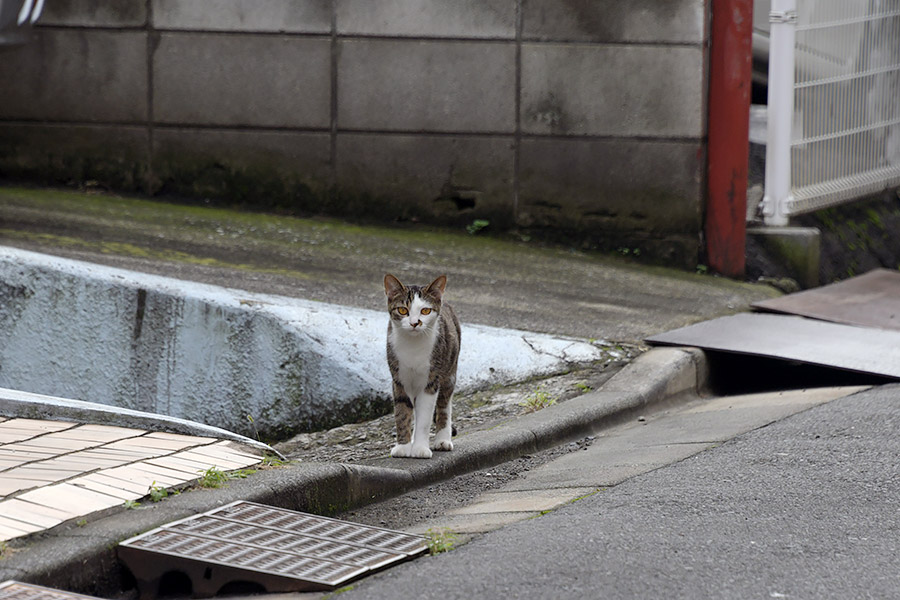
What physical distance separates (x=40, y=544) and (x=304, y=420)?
2588 mm

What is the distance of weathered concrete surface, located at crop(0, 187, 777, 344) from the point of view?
6578 mm

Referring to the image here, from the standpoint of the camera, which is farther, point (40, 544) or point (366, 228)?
point (366, 228)

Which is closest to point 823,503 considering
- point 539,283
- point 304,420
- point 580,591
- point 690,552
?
point 690,552

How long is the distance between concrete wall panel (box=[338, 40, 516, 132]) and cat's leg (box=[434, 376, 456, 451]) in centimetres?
401

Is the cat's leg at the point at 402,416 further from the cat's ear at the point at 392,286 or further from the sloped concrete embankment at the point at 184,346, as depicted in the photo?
the sloped concrete embankment at the point at 184,346

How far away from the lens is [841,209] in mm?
9414

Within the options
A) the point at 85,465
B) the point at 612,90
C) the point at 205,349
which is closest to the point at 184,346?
the point at 205,349

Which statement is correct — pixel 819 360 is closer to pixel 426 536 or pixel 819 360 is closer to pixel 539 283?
pixel 539 283

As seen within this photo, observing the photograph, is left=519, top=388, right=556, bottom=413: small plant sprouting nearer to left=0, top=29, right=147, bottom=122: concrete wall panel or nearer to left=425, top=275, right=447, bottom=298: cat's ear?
left=425, top=275, right=447, bottom=298: cat's ear

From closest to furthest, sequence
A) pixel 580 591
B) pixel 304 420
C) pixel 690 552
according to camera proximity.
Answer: pixel 580 591, pixel 690 552, pixel 304 420

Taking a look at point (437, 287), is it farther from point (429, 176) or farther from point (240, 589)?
point (429, 176)

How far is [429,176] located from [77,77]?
2737 mm

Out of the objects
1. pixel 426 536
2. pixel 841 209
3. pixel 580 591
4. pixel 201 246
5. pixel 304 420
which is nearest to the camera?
pixel 580 591

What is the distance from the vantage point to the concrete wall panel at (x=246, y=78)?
8.33 metres
